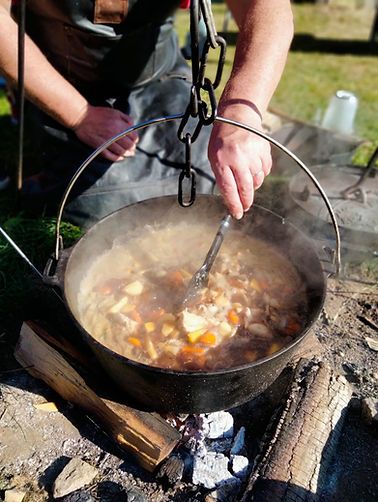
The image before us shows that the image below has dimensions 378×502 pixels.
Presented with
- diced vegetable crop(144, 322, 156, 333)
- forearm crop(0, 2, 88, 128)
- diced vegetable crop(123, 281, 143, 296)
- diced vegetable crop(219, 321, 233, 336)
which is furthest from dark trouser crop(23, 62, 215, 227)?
diced vegetable crop(219, 321, 233, 336)

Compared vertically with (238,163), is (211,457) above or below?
below

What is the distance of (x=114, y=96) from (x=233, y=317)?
6.29ft

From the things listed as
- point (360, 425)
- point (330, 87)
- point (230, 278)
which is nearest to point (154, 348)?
point (230, 278)

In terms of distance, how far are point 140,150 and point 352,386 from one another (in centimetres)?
192

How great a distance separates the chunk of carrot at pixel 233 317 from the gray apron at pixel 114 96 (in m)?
1.24

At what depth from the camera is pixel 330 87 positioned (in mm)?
6309

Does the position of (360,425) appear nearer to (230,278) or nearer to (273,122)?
(230,278)

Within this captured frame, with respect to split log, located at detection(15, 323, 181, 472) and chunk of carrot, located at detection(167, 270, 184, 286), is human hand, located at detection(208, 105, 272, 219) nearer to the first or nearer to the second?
chunk of carrot, located at detection(167, 270, 184, 286)

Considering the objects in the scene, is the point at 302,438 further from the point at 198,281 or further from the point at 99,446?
the point at 99,446

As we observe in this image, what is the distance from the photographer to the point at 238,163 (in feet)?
6.30

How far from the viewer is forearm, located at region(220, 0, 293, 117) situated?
2.37 meters

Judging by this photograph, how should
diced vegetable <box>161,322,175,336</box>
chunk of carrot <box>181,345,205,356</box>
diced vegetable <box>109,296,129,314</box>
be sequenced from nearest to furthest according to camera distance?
1. chunk of carrot <box>181,345,205,356</box>
2. diced vegetable <box>161,322,175,336</box>
3. diced vegetable <box>109,296,129,314</box>

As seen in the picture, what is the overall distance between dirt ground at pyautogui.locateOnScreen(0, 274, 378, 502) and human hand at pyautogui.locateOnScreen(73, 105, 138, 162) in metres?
1.23

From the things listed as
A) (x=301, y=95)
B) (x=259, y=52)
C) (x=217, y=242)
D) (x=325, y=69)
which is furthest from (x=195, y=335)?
(x=325, y=69)
